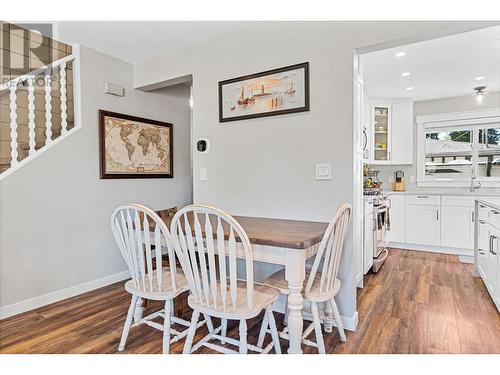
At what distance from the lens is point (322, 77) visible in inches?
90.2

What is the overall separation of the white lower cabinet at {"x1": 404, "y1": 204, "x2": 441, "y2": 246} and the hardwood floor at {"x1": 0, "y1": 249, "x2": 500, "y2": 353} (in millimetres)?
1343

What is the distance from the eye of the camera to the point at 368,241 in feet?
10.9

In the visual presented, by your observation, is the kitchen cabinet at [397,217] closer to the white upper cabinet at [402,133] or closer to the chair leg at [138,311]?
the white upper cabinet at [402,133]

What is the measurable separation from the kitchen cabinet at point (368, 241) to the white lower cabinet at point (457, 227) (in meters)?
1.75

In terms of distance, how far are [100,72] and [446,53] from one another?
3.56 m

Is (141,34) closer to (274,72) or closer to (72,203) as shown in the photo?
(274,72)

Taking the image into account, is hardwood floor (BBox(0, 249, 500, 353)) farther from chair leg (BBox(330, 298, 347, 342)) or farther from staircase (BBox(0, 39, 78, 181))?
staircase (BBox(0, 39, 78, 181))

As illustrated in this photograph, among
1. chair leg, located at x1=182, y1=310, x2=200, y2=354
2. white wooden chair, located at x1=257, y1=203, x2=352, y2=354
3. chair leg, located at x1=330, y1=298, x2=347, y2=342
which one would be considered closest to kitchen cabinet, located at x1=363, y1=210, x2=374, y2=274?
chair leg, located at x1=330, y1=298, x2=347, y2=342

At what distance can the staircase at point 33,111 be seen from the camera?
8.20 feet

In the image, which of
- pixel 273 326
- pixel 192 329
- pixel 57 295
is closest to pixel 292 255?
pixel 273 326

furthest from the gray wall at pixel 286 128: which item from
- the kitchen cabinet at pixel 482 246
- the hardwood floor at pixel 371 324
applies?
the kitchen cabinet at pixel 482 246

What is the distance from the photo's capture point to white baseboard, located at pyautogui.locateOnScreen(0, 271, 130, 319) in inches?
97.4
